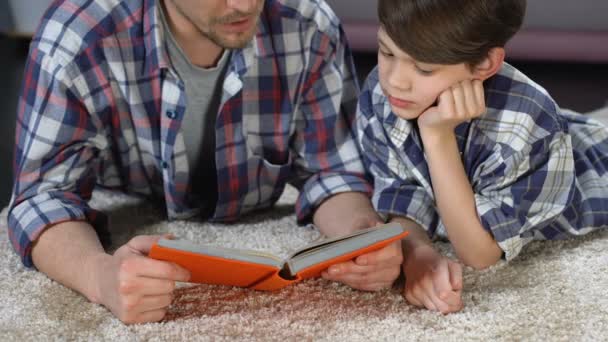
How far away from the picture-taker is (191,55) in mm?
1398

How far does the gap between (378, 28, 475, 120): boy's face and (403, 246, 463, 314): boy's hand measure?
25 centimetres

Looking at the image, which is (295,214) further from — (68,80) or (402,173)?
(68,80)

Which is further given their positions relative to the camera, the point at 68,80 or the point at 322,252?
the point at 68,80

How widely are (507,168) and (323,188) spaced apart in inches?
14.8

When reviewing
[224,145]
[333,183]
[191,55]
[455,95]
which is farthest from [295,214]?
[455,95]

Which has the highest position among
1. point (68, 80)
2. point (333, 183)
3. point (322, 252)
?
point (68, 80)

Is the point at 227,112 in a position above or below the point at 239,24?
below

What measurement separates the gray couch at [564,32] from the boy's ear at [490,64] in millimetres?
1656

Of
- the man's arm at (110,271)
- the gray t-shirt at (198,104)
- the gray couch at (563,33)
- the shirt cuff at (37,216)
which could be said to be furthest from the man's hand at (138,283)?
the gray couch at (563,33)

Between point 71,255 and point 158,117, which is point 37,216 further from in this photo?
point 158,117

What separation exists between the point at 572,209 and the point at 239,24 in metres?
0.66

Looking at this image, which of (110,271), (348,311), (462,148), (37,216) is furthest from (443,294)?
(37,216)

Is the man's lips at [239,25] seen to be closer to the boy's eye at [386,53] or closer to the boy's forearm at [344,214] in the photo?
the boy's eye at [386,53]

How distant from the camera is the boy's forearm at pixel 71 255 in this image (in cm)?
122
